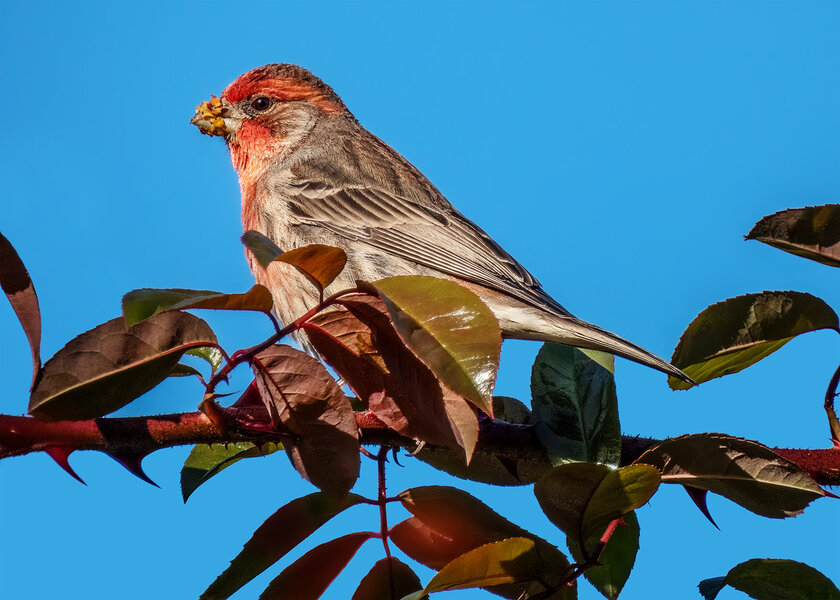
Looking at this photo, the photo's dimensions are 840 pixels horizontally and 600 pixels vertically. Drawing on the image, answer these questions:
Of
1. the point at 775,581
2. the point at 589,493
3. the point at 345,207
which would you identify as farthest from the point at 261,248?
the point at 345,207

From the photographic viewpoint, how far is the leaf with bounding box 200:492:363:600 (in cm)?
234

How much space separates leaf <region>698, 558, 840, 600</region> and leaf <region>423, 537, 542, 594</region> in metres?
0.57

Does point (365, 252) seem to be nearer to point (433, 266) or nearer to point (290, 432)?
point (433, 266)

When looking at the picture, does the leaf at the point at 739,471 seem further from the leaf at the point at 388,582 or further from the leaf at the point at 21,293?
the leaf at the point at 21,293

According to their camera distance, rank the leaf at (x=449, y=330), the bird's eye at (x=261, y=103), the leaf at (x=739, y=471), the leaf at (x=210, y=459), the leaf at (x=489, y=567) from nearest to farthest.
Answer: the leaf at (x=449, y=330), the leaf at (x=489, y=567), the leaf at (x=739, y=471), the leaf at (x=210, y=459), the bird's eye at (x=261, y=103)

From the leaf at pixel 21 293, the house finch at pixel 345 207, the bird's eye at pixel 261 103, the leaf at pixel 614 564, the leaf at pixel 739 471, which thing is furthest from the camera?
the bird's eye at pixel 261 103

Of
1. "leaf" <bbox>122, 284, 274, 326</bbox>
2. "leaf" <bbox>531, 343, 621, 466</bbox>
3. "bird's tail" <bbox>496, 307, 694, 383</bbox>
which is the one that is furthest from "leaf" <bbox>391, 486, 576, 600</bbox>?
"bird's tail" <bbox>496, 307, 694, 383</bbox>

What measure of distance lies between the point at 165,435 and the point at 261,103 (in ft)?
18.2

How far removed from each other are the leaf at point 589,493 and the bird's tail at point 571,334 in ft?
4.58

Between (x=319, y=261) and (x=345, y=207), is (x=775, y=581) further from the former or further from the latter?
(x=345, y=207)

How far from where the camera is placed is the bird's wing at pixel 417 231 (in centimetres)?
548

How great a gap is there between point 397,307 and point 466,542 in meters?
0.74

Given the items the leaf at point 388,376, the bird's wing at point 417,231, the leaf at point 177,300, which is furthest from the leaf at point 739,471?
the bird's wing at point 417,231

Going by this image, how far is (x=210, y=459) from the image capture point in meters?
2.77
